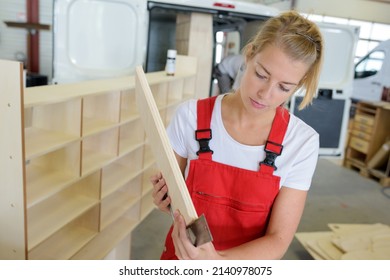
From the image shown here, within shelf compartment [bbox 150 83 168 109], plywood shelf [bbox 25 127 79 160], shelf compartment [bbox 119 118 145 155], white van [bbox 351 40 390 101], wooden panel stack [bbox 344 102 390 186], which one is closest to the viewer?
white van [bbox 351 40 390 101]

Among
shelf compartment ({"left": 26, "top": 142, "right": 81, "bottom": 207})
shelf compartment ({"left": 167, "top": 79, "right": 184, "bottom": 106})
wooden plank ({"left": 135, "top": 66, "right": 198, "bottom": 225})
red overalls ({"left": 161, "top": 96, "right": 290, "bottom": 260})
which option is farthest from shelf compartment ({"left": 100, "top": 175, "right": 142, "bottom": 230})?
wooden plank ({"left": 135, "top": 66, "right": 198, "bottom": 225})

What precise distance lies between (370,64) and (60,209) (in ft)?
3.65

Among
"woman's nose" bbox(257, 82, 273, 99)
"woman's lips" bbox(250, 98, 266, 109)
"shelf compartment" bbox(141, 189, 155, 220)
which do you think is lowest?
"shelf compartment" bbox(141, 189, 155, 220)

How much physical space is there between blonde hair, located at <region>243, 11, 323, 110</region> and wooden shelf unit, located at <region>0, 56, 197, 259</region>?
0.57m

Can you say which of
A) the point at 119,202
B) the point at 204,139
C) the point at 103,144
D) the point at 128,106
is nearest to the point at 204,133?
the point at 204,139

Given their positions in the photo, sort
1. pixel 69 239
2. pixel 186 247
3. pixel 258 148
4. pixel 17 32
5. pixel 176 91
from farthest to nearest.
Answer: pixel 17 32, pixel 176 91, pixel 69 239, pixel 258 148, pixel 186 247

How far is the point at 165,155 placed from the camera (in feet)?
1.79

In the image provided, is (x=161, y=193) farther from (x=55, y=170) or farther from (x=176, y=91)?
(x=176, y=91)

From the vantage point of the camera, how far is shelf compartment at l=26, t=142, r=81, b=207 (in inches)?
43.6

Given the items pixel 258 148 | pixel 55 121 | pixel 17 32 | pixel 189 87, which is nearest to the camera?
pixel 258 148

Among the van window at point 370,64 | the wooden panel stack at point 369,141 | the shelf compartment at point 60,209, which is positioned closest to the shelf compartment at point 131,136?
the shelf compartment at point 60,209

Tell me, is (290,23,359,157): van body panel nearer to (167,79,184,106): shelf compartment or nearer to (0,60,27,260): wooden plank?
(0,60,27,260): wooden plank

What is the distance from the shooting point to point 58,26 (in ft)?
4.40
